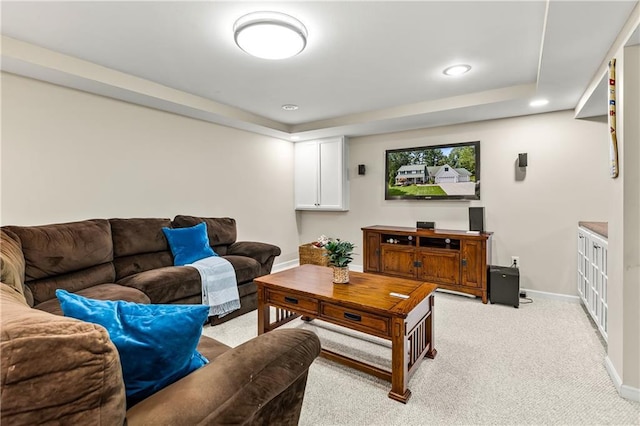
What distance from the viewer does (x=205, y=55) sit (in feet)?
8.25

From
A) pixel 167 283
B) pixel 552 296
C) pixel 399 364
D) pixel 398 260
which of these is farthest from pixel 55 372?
pixel 552 296

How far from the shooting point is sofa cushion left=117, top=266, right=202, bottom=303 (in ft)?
8.39

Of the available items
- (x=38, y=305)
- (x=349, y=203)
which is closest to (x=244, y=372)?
(x=38, y=305)

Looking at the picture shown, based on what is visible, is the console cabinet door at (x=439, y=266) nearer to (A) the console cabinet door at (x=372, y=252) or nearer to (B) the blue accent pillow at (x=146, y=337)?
(A) the console cabinet door at (x=372, y=252)

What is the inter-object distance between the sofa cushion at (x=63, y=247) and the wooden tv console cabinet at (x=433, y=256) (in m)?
3.12

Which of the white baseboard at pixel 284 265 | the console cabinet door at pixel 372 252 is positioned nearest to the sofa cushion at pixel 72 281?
the white baseboard at pixel 284 265

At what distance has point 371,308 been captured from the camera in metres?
1.92

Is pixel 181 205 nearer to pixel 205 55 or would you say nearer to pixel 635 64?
pixel 205 55

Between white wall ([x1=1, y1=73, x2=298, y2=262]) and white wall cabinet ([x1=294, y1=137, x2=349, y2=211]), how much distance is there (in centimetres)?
67

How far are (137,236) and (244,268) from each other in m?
1.07

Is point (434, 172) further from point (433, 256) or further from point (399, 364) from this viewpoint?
point (399, 364)

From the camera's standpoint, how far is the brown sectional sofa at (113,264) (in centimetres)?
226

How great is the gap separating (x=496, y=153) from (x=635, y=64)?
2.16 metres

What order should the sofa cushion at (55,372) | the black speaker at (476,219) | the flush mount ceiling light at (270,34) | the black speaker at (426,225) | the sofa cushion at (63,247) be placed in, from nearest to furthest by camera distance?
the sofa cushion at (55,372)
the flush mount ceiling light at (270,34)
the sofa cushion at (63,247)
the black speaker at (476,219)
the black speaker at (426,225)
